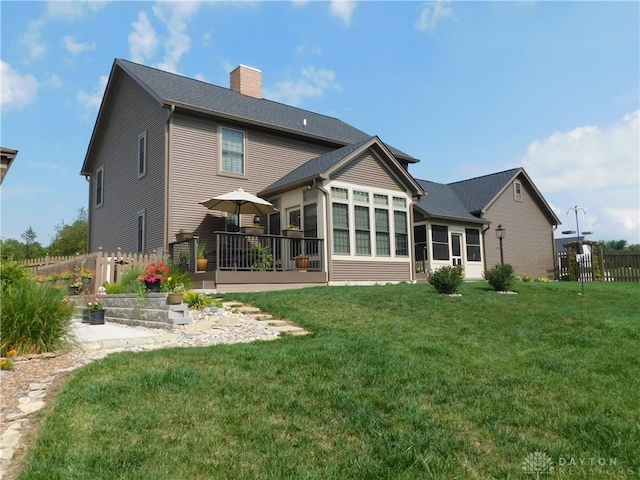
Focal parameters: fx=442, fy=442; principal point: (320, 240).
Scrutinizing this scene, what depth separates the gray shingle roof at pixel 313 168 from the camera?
1359 centimetres

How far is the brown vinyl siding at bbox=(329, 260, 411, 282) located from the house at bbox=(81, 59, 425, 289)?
0.03 meters

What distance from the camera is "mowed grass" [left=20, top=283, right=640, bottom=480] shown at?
2762 millimetres

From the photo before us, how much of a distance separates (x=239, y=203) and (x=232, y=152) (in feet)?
9.17

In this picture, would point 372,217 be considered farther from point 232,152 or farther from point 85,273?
point 85,273

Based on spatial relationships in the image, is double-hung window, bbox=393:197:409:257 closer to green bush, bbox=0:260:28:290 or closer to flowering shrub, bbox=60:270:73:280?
flowering shrub, bbox=60:270:73:280

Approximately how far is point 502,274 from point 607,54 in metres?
5.75

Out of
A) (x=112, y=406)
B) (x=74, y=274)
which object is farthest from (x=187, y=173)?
(x=112, y=406)

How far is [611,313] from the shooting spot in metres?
9.12

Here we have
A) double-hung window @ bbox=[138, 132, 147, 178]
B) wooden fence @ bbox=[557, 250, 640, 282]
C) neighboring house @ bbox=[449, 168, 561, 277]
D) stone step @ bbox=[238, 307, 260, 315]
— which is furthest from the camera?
neighboring house @ bbox=[449, 168, 561, 277]

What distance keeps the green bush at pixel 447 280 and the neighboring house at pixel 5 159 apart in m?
10.2

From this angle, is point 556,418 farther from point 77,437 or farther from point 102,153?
point 102,153

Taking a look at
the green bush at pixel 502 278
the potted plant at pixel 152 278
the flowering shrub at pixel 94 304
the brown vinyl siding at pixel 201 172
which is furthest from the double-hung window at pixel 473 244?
the flowering shrub at pixel 94 304

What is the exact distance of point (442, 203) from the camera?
20703 mm

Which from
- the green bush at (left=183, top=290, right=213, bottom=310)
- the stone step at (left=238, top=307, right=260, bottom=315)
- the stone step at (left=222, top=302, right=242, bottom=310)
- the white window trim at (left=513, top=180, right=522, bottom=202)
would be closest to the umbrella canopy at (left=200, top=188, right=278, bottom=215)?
the stone step at (left=222, top=302, right=242, bottom=310)
